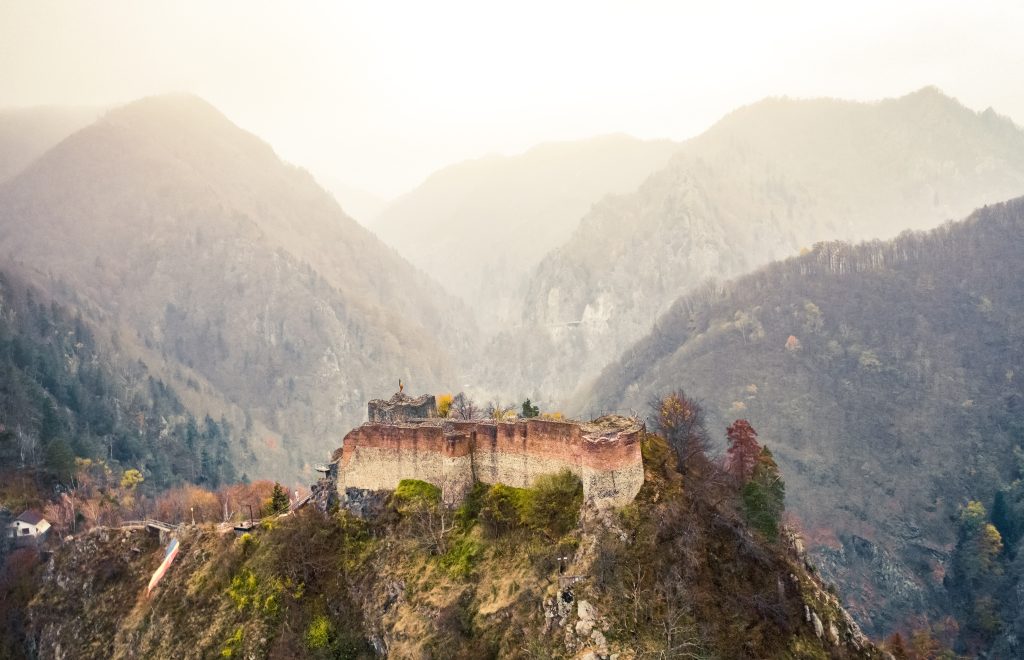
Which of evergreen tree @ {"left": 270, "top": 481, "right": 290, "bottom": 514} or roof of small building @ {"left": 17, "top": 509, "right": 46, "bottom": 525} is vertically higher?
evergreen tree @ {"left": 270, "top": 481, "right": 290, "bottom": 514}

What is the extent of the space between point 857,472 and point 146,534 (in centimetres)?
13621

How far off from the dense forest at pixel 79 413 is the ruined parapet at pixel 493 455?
74251mm

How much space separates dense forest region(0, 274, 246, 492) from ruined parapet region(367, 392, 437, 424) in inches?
2755

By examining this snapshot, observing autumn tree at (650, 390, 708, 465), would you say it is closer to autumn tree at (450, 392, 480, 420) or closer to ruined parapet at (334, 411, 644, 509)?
ruined parapet at (334, 411, 644, 509)

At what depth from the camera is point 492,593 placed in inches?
1570

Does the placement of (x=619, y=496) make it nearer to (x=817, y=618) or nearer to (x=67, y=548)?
(x=817, y=618)

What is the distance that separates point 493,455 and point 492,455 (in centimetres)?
7

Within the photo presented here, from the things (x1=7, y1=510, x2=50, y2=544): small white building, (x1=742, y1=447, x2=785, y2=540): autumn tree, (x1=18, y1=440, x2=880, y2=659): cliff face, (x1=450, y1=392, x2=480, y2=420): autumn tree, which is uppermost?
(x1=450, y1=392, x2=480, y2=420): autumn tree

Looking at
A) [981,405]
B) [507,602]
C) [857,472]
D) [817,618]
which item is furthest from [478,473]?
[981,405]

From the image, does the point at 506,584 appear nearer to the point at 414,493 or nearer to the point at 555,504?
the point at 555,504

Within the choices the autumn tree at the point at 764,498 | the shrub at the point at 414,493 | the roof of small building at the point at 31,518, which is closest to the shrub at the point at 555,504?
the shrub at the point at 414,493

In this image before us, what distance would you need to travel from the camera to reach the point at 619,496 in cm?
3969

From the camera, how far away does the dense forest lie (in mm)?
111062

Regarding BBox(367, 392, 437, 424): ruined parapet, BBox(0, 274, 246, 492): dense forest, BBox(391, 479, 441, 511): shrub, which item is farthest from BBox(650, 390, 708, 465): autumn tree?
BBox(0, 274, 246, 492): dense forest
